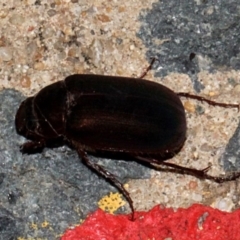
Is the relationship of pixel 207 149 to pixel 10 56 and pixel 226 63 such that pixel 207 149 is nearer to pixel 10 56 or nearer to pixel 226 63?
pixel 226 63

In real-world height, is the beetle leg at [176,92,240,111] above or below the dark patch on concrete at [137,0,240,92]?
below

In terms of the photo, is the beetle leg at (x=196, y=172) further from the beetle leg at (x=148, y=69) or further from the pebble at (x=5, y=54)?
the pebble at (x=5, y=54)

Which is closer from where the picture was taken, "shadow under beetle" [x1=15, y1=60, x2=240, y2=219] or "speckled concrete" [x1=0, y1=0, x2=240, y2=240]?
"shadow under beetle" [x1=15, y1=60, x2=240, y2=219]

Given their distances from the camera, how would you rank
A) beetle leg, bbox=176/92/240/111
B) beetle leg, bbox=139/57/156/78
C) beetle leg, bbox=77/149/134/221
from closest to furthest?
beetle leg, bbox=77/149/134/221 < beetle leg, bbox=176/92/240/111 < beetle leg, bbox=139/57/156/78

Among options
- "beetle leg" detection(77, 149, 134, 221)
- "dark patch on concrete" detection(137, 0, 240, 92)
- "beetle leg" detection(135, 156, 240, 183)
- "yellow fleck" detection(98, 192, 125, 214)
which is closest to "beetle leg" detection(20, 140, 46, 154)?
"beetle leg" detection(77, 149, 134, 221)

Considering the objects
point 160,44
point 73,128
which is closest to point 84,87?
point 73,128

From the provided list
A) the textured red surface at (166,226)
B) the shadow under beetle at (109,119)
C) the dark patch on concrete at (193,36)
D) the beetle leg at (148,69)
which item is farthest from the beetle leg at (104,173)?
the dark patch on concrete at (193,36)

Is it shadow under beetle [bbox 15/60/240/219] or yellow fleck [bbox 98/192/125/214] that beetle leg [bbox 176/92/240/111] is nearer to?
shadow under beetle [bbox 15/60/240/219]
